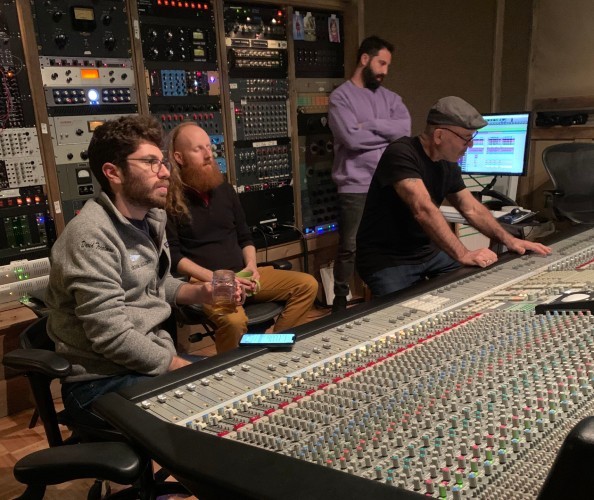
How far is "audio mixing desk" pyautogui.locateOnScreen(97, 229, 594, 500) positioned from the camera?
825mm

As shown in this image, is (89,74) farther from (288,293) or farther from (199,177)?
(288,293)

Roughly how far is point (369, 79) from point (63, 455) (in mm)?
3436

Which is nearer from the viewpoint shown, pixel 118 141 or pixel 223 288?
pixel 118 141

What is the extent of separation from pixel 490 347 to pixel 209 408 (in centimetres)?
63

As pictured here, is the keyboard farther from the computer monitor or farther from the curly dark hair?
the curly dark hair

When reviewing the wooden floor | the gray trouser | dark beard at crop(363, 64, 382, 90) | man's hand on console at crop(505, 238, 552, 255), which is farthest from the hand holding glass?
dark beard at crop(363, 64, 382, 90)

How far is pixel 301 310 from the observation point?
291 cm

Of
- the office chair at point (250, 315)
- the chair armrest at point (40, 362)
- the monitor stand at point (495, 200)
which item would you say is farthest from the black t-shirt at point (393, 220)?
the chair armrest at point (40, 362)

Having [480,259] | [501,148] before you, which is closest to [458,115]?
[480,259]

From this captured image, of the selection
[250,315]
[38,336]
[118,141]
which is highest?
[118,141]

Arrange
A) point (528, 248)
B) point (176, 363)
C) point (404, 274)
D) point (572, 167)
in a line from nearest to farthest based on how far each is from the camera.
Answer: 1. point (176, 363)
2. point (528, 248)
3. point (404, 274)
4. point (572, 167)

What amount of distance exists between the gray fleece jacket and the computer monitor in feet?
9.79

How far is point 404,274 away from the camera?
8.53 feet

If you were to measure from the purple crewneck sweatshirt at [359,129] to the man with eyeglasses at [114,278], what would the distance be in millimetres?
2119
